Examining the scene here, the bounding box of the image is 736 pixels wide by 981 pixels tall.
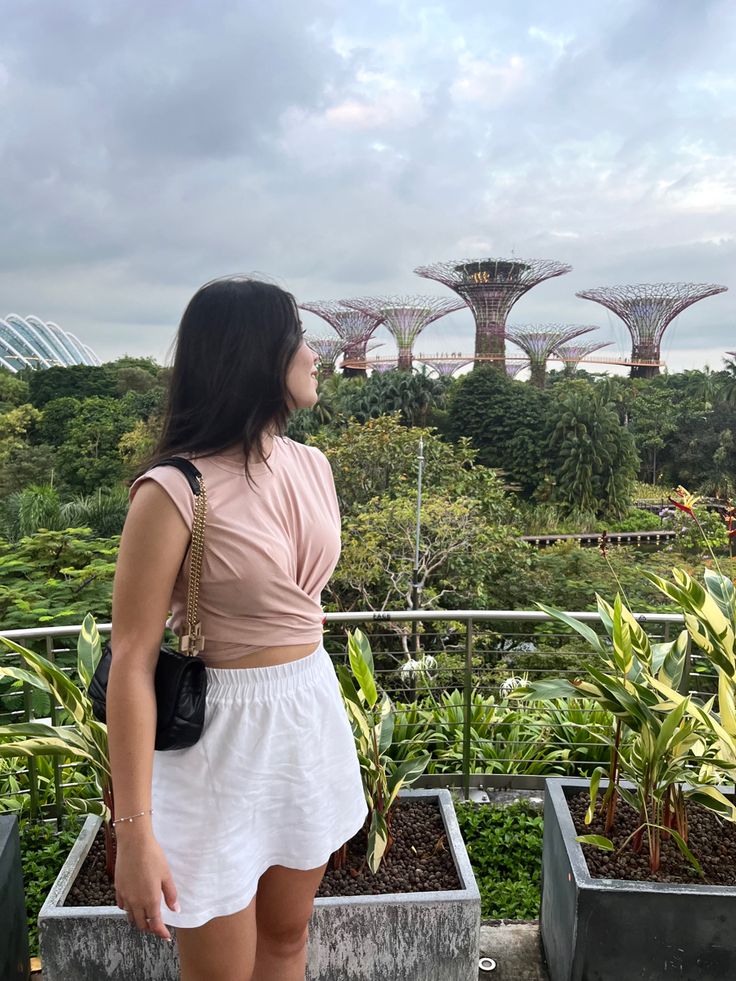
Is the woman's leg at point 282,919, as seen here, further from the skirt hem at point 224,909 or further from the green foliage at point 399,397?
the green foliage at point 399,397

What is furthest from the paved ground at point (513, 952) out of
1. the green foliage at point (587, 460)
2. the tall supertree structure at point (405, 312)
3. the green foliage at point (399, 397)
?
the tall supertree structure at point (405, 312)

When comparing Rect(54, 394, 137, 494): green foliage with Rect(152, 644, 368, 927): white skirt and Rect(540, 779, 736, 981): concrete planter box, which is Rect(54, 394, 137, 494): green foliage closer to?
Rect(540, 779, 736, 981): concrete planter box

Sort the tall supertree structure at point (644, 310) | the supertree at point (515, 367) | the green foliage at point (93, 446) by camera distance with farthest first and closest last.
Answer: the supertree at point (515, 367)
the tall supertree structure at point (644, 310)
the green foliage at point (93, 446)

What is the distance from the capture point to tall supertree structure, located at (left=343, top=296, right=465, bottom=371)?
36.3 meters

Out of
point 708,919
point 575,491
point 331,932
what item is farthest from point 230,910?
point 575,491

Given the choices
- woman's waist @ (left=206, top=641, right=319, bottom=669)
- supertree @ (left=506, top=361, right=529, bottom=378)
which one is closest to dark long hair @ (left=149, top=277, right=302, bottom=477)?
woman's waist @ (left=206, top=641, right=319, bottom=669)

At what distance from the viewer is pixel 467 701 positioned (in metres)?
2.20

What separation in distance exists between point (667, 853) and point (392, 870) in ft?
1.74

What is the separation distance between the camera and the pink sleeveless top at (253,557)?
85 cm

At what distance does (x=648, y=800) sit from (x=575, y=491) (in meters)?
22.5

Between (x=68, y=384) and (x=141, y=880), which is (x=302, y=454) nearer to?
(x=141, y=880)

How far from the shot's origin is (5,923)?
1.29m

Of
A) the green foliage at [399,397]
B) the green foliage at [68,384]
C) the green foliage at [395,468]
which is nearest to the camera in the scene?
the green foliage at [395,468]

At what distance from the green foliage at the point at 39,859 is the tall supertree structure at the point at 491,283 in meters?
33.3
